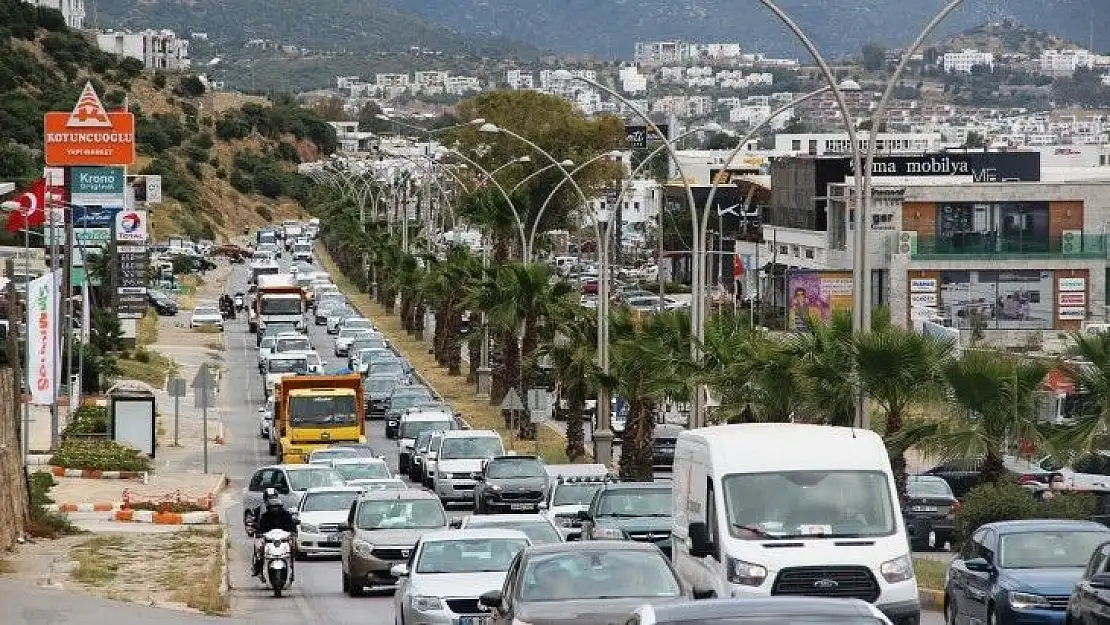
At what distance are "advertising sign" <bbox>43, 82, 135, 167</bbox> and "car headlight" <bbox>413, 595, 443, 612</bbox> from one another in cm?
6377

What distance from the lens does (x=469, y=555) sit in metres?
23.7

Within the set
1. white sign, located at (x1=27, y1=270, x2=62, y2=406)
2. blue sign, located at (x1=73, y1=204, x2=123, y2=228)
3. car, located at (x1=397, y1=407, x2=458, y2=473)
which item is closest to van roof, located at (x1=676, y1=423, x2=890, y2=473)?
white sign, located at (x1=27, y1=270, x2=62, y2=406)

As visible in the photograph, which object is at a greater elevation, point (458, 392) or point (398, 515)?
point (398, 515)

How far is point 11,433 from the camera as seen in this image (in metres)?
33.5

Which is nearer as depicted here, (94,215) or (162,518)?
(162,518)

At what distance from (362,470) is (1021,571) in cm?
2335

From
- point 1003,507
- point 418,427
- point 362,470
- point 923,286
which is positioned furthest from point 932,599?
point 923,286

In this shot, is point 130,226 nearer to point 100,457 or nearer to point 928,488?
point 100,457

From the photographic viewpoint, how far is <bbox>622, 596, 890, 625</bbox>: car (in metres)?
10.9

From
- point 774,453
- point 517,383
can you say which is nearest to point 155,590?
point 774,453

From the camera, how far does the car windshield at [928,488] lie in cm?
3849

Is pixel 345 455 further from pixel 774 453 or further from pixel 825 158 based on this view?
pixel 825 158

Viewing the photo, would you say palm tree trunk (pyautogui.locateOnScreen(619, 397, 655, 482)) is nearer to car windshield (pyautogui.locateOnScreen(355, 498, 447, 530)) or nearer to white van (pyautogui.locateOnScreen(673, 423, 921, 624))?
car windshield (pyautogui.locateOnScreen(355, 498, 447, 530))

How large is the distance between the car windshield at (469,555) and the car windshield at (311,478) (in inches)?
628
